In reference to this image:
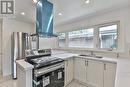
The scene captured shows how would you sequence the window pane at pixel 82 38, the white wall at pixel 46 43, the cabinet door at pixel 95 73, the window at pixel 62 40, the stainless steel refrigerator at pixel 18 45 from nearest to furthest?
the cabinet door at pixel 95 73
the stainless steel refrigerator at pixel 18 45
the window pane at pixel 82 38
the white wall at pixel 46 43
the window at pixel 62 40

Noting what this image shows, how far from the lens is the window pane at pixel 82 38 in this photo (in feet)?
13.1

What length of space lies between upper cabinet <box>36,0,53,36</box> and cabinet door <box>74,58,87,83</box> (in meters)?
1.40

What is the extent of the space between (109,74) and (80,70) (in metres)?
0.96

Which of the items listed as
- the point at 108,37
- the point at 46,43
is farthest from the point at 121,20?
the point at 46,43

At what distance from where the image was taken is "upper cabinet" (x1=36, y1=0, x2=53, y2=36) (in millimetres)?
2502

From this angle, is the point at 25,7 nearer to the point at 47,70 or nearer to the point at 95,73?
the point at 47,70

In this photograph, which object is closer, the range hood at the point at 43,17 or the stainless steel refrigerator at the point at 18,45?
the range hood at the point at 43,17

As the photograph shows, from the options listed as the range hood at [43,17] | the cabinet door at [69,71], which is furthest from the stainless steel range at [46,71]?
the range hood at [43,17]

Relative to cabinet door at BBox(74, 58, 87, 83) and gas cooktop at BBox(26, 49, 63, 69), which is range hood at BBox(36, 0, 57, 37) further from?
cabinet door at BBox(74, 58, 87, 83)

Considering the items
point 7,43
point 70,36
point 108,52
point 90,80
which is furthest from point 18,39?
point 108,52

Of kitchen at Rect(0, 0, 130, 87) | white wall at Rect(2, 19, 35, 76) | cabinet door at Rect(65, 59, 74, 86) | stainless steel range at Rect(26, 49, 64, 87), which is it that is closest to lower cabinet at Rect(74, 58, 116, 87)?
kitchen at Rect(0, 0, 130, 87)

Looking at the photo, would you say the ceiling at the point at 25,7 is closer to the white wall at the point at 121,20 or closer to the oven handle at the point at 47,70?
the oven handle at the point at 47,70

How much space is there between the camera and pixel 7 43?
13.7 ft

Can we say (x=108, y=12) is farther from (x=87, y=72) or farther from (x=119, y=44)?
(x=87, y=72)
